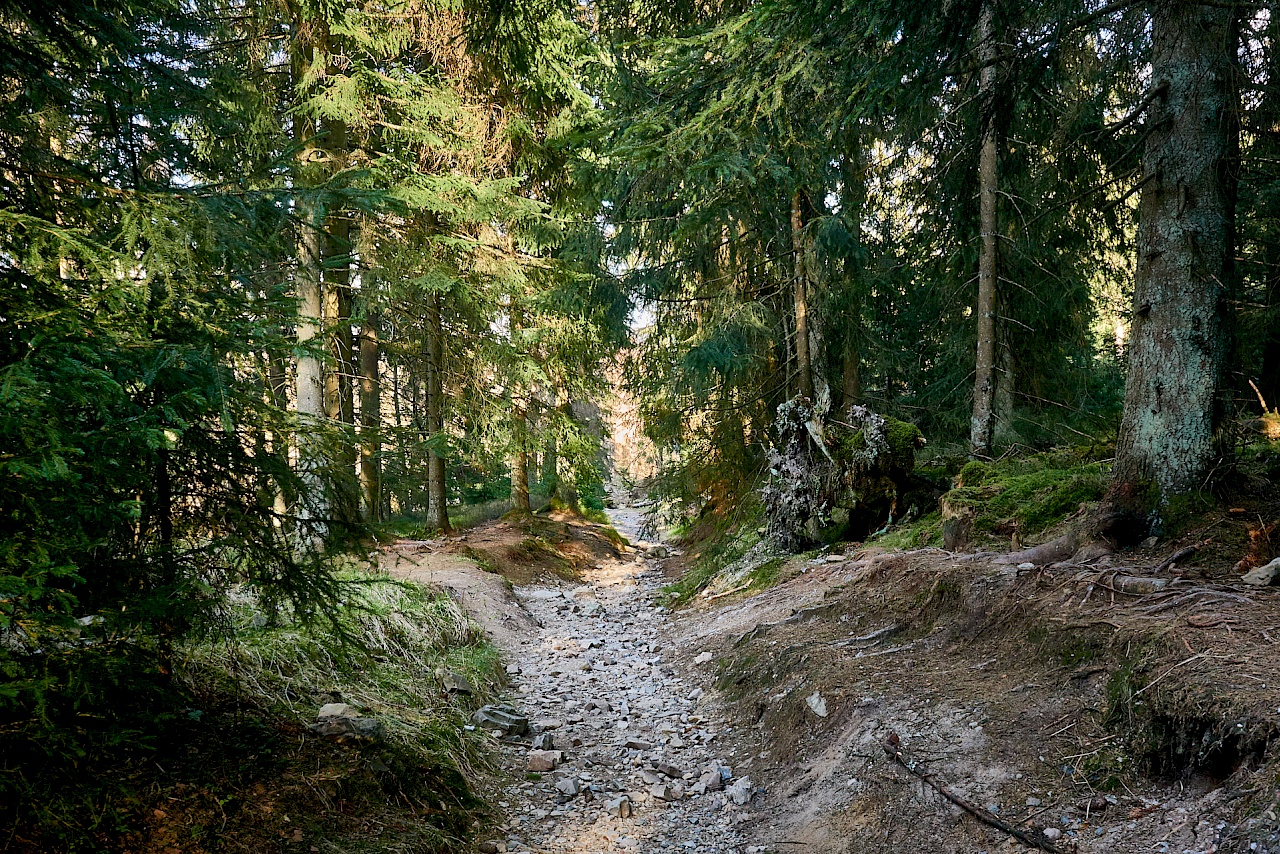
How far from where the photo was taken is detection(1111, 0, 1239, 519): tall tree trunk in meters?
4.87

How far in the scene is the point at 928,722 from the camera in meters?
4.11

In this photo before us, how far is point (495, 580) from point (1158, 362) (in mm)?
8502

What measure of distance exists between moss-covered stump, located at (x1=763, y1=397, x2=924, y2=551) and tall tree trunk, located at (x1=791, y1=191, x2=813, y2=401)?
1.48 metres

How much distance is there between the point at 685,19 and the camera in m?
8.71

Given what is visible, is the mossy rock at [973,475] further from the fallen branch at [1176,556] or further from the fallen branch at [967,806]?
the fallen branch at [967,806]

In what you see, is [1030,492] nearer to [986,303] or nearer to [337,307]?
[986,303]

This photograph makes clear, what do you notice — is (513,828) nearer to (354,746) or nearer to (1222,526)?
(354,746)

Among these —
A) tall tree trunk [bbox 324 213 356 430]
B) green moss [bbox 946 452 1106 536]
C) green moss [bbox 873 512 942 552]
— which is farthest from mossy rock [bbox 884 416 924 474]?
tall tree trunk [bbox 324 213 356 430]

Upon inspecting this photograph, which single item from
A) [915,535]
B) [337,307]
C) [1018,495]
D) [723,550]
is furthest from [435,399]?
[1018,495]

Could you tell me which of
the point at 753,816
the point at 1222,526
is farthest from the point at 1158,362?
the point at 753,816

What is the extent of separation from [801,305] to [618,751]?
7.47 meters

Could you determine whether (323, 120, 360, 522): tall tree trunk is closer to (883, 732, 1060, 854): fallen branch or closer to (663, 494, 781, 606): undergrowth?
(883, 732, 1060, 854): fallen branch

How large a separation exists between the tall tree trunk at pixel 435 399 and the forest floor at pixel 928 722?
6699mm

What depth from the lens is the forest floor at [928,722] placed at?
2984 millimetres
